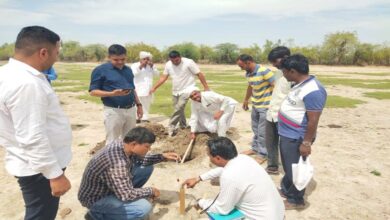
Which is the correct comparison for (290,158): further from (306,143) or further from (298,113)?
(298,113)

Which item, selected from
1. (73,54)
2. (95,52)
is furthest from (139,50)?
(73,54)

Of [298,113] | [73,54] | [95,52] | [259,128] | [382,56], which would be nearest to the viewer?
[298,113]

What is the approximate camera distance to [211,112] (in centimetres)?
675

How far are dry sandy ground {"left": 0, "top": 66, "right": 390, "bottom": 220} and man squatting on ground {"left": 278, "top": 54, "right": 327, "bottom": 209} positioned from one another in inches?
28.9

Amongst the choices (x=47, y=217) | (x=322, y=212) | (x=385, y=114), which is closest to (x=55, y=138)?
(x=47, y=217)

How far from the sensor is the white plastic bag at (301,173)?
401cm

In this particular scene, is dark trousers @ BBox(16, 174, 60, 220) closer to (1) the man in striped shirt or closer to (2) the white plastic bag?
(2) the white plastic bag

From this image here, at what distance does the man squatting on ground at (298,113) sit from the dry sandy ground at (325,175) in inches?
28.9

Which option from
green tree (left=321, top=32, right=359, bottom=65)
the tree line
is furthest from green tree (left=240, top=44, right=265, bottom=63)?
green tree (left=321, top=32, right=359, bottom=65)

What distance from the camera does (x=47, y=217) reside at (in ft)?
9.05

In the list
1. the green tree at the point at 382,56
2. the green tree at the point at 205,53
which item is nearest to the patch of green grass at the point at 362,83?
the green tree at the point at 382,56

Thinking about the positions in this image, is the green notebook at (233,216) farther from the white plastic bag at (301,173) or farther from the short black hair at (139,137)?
the white plastic bag at (301,173)

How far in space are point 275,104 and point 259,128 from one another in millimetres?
1146

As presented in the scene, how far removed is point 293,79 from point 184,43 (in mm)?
60564
